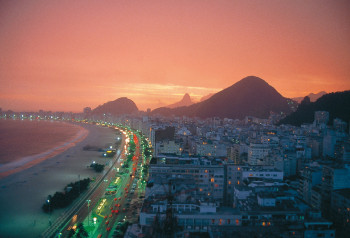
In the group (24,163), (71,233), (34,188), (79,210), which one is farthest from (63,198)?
(24,163)

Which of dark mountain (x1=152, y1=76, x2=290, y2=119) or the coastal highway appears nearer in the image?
the coastal highway

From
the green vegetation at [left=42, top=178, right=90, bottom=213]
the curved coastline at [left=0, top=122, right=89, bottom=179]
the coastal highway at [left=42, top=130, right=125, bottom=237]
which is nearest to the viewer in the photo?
the coastal highway at [left=42, top=130, right=125, bottom=237]

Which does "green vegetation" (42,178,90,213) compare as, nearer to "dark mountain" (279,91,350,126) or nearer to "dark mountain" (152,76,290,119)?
"dark mountain" (279,91,350,126)

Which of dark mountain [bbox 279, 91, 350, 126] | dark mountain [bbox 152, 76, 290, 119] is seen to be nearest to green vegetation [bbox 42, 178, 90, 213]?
dark mountain [bbox 279, 91, 350, 126]

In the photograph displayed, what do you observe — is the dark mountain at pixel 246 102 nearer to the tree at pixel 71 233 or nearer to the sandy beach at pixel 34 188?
the sandy beach at pixel 34 188

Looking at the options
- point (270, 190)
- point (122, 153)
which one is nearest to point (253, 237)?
point (270, 190)

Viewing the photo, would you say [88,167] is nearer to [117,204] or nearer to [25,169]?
[25,169]

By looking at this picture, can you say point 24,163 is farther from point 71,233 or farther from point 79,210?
point 71,233
